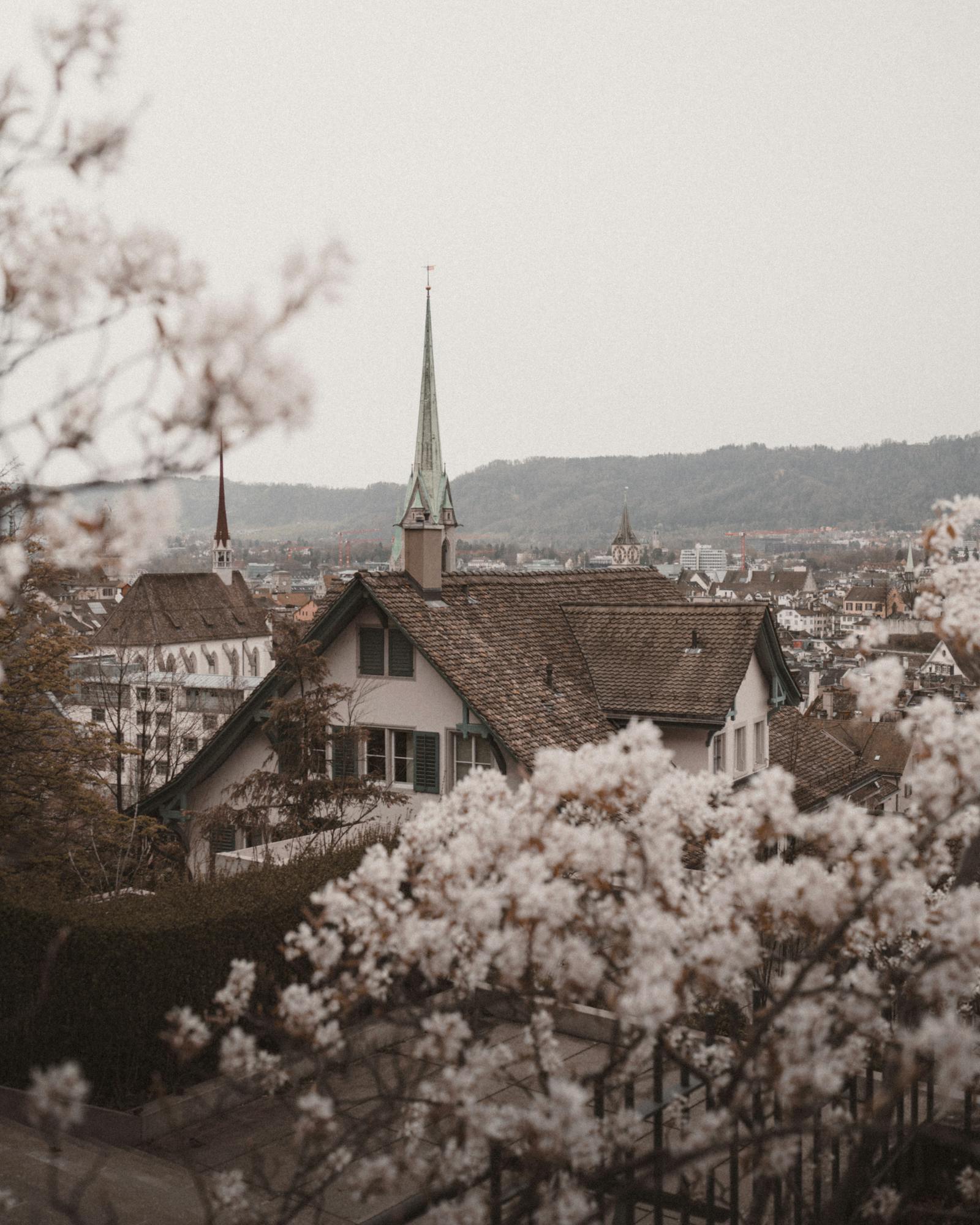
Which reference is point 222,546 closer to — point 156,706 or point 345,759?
point 156,706

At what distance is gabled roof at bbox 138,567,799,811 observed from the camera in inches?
750

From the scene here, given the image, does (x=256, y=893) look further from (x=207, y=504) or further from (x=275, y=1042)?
(x=207, y=504)

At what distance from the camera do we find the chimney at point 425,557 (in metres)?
20.5

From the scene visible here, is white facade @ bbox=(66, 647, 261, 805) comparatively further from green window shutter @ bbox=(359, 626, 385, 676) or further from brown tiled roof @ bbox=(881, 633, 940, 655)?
brown tiled roof @ bbox=(881, 633, 940, 655)

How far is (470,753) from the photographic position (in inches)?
754

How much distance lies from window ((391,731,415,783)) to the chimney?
2521 mm

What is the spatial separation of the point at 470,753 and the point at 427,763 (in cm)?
82

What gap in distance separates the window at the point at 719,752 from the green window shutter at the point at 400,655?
5398 millimetres

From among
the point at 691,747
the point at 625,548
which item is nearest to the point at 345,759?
the point at 691,747

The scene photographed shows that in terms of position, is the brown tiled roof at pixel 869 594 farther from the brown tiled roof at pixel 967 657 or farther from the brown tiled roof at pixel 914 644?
the brown tiled roof at pixel 967 657

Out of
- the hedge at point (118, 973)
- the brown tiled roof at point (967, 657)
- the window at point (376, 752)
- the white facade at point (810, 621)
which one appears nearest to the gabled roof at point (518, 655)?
the window at point (376, 752)

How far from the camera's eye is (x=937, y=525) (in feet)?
18.3

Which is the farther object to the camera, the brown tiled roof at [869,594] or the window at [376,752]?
the brown tiled roof at [869,594]

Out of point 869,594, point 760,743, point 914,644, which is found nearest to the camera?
point 760,743
